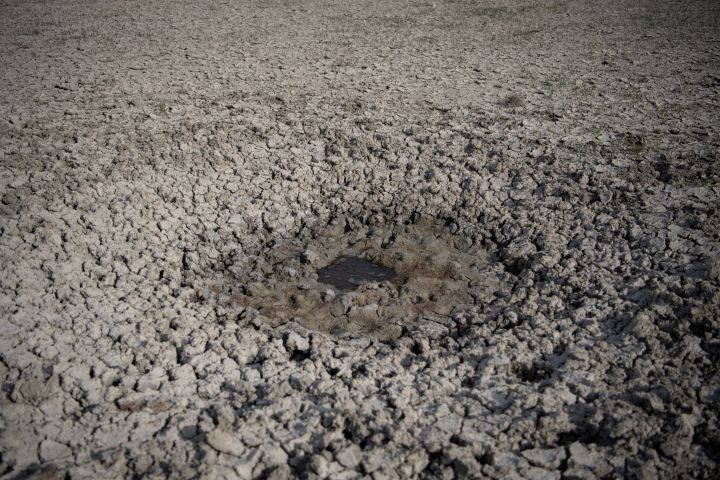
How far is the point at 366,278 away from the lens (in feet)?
12.4

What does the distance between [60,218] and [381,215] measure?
2347 millimetres

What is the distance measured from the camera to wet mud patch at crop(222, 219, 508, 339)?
3393 mm

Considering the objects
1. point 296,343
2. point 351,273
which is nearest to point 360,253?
point 351,273

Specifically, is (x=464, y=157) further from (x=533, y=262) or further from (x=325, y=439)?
(x=325, y=439)

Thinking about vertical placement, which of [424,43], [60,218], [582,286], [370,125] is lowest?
[582,286]

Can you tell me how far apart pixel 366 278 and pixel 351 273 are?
121 millimetres

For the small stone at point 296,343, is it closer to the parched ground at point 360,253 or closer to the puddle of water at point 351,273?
the parched ground at point 360,253

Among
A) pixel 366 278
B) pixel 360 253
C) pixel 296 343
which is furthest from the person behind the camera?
pixel 360 253

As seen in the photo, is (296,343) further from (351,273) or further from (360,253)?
(360,253)

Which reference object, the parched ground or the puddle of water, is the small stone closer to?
the parched ground

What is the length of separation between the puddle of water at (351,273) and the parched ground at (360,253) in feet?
0.34

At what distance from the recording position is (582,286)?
10.9 feet

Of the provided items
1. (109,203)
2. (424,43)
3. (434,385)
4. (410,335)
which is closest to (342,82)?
(424,43)

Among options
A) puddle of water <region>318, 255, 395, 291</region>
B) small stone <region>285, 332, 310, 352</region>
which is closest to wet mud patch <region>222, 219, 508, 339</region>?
puddle of water <region>318, 255, 395, 291</region>
